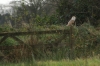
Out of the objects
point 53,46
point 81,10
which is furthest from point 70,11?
point 53,46

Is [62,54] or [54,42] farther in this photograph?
[54,42]

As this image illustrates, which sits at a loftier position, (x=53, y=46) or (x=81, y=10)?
(x=81, y=10)

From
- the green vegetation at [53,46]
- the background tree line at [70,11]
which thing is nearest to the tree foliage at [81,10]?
the background tree line at [70,11]

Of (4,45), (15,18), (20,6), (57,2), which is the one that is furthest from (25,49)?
(57,2)

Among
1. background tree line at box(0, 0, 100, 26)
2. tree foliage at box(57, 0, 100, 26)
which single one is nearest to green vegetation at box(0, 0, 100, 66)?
background tree line at box(0, 0, 100, 26)

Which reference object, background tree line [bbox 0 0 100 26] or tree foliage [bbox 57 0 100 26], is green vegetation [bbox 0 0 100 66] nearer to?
background tree line [bbox 0 0 100 26]

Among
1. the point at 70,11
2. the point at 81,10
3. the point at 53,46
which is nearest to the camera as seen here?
the point at 53,46

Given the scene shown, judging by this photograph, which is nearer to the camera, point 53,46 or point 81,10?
point 53,46

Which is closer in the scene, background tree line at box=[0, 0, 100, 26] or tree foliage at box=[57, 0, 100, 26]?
background tree line at box=[0, 0, 100, 26]

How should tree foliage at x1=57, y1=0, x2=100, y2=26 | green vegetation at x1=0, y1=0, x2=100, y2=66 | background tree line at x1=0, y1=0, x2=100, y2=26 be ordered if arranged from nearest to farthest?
green vegetation at x1=0, y1=0, x2=100, y2=66, background tree line at x1=0, y1=0, x2=100, y2=26, tree foliage at x1=57, y1=0, x2=100, y2=26

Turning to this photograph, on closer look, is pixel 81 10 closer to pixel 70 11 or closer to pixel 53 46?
pixel 70 11

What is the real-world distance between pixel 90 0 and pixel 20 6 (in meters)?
5.44

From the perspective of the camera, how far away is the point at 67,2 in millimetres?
20891

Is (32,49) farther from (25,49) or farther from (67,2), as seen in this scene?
Answer: (67,2)
